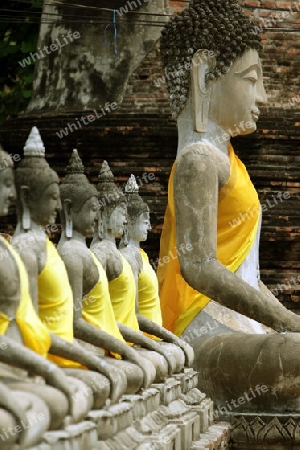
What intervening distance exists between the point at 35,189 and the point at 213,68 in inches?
158

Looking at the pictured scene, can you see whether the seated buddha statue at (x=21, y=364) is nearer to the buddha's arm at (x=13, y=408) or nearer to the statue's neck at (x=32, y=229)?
the buddha's arm at (x=13, y=408)

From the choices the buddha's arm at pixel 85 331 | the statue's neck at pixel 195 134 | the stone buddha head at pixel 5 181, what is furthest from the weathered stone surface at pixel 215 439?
the stone buddha head at pixel 5 181

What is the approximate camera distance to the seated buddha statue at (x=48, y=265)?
19.3 feet

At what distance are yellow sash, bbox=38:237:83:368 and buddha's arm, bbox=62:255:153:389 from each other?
0.34 meters

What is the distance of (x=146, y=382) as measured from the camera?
6.77 meters

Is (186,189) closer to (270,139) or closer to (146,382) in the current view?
(146,382)

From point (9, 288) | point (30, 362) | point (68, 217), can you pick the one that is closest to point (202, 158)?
point (68, 217)

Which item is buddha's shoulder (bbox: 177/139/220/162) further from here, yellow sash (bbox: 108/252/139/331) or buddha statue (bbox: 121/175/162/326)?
yellow sash (bbox: 108/252/139/331)

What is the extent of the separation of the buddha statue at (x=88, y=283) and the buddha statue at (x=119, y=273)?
386mm

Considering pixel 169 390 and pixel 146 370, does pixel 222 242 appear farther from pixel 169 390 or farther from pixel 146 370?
pixel 146 370

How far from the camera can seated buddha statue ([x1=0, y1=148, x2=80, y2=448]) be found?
486 centimetres

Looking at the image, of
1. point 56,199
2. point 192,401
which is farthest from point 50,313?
point 192,401

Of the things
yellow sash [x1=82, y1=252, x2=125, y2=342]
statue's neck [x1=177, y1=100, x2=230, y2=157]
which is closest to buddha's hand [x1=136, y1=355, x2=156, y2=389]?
yellow sash [x1=82, y1=252, x2=125, y2=342]

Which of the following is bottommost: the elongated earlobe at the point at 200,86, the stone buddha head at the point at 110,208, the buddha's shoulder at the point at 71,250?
the buddha's shoulder at the point at 71,250
